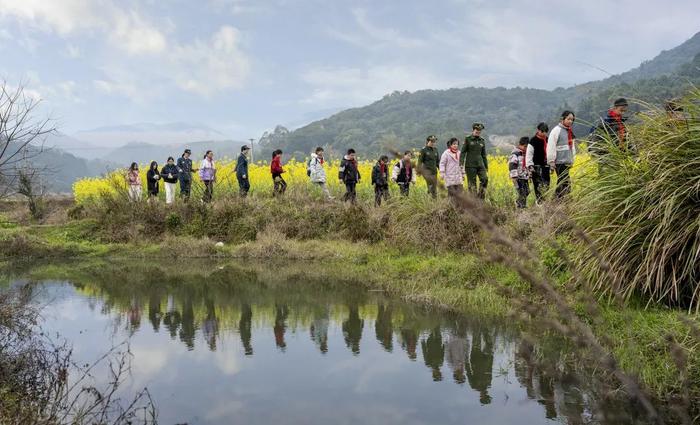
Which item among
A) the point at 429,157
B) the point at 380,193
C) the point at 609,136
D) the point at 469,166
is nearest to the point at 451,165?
the point at 469,166

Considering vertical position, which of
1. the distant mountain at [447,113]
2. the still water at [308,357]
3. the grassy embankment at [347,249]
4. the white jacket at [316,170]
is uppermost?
the distant mountain at [447,113]

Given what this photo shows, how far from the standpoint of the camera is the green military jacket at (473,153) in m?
11.3

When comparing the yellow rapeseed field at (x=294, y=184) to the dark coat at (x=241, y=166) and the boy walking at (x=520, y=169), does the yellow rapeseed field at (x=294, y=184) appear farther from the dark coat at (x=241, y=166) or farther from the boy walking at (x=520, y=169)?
the dark coat at (x=241, y=166)

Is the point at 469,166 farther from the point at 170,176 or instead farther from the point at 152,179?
the point at 152,179

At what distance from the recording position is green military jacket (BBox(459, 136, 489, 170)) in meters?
11.3

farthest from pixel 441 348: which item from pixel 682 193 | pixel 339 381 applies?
pixel 682 193

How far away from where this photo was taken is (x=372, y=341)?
738 centimetres

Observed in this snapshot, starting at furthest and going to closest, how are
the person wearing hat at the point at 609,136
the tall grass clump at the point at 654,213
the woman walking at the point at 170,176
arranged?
the woman walking at the point at 170,176 < the person wearing hat at the point at 609,136 < the tall grass clump at the point at 654,213

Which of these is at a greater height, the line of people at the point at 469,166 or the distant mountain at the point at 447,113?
the distant mountain at the point at 447,113

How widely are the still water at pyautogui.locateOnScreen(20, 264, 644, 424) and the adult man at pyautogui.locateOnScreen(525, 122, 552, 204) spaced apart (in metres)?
3.35

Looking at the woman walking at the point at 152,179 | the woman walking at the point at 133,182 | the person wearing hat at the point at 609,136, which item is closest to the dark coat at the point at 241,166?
the woman walking at the point at 152,179

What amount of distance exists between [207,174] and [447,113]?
298ft

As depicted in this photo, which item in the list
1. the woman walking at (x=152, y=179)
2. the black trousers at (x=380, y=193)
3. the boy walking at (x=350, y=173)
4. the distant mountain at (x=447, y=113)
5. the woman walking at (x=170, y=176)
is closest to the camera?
the black trousers at (x=380, y=193)

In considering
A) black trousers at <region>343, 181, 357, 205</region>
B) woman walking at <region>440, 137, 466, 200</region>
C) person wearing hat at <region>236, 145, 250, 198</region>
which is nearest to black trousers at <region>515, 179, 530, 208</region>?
woman walking at <region>440, 137, 466, 200</region>
